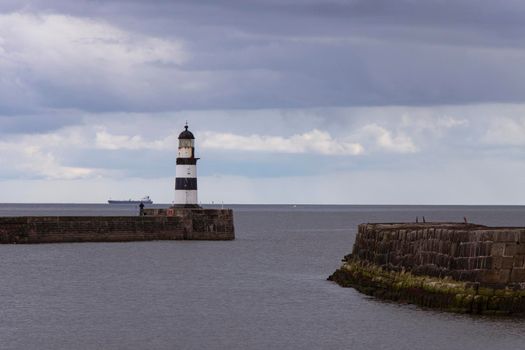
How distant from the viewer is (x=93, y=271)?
4681 cm

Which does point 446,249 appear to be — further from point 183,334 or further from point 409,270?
point 183,334

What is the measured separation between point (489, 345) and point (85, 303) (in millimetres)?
14770

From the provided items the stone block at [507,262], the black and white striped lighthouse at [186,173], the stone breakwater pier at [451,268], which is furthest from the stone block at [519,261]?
the black and white striped lighthouse at [186,173]

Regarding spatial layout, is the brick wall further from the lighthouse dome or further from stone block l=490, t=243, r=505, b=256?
the lighthouse dome

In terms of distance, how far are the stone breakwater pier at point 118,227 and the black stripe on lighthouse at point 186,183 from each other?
140 cm

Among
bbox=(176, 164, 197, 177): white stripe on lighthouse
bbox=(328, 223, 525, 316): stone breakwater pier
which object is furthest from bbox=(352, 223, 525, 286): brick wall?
bbox=(176, 164, 197, 177): white stripe on lighthouse

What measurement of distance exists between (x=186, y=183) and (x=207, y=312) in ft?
102

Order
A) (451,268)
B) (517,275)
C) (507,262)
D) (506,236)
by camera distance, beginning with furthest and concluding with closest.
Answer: (451,268) < (506,236) < (507,262) < (517,275)

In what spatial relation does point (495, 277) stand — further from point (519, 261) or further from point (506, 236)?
point (506, 236)

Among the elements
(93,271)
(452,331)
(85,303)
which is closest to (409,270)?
(452,331)

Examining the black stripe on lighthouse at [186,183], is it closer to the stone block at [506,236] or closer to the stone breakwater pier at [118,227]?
the stone breakwater pier at [118,227]

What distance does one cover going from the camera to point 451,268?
2884cm

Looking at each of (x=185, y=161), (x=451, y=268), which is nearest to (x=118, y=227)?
(x=185, y=161)

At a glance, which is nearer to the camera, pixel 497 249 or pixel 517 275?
pixel 517 275
